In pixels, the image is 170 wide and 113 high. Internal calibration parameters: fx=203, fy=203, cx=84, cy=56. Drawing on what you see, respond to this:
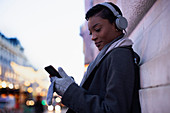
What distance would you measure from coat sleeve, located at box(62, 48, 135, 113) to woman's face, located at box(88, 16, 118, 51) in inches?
11.8

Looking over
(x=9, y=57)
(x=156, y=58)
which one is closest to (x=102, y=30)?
(x=156, y=58)

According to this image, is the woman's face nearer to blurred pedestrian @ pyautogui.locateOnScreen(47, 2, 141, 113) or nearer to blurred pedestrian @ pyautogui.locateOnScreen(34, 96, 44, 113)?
blurred pedestrian @ pyautogui.locateOnScreen(47, 2, 141, 113)

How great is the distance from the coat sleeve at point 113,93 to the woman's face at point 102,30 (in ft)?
0.98

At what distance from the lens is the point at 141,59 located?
1845 millimetres

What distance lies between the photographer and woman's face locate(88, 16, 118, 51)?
5.72ft

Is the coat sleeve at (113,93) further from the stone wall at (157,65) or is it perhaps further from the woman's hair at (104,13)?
the woman's hair at (104,13)

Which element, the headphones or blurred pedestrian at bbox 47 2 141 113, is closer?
blurred pedestrian at bbox 47 2 141 113

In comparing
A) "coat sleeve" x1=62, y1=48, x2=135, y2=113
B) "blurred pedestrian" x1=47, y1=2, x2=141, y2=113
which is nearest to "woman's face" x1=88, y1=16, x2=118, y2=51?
"blurred pedestrian" x1=47, y1=2, x2=141, y2=113

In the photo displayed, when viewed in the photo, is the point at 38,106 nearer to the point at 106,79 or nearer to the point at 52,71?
the point at 52,71

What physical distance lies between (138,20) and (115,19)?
52 cm

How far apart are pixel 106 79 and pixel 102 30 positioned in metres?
0.47

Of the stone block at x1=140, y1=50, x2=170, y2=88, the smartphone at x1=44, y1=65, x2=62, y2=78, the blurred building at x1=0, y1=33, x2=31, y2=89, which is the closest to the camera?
the stone block at x1=140, y1=50, x2=170, y2=88

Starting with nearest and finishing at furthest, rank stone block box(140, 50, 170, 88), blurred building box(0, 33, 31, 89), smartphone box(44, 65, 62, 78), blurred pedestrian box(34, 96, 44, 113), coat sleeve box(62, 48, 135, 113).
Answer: stone block box(140, 50, 170, 88)
coat sleeve box(62, 48, 135, 113)
smartphone box(44, 65, 62, 78)
blurred pedestrian box(34, 96, 44, 113)
blurred building box(0, 33, 31, 89)

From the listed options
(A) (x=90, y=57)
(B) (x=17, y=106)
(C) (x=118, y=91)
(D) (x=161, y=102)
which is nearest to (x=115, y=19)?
(C) (x=118, y=91)
